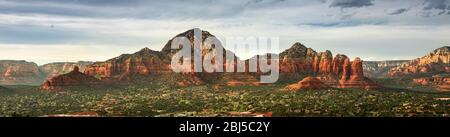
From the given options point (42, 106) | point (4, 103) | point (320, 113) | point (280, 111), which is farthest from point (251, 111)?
point (4, 103)

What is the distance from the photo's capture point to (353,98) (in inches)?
7082

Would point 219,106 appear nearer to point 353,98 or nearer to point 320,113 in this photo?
point 320,113

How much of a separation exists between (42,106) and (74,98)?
29454 mm

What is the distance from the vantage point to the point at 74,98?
19838 centimetres
